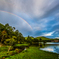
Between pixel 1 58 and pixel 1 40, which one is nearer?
pixel 1 58

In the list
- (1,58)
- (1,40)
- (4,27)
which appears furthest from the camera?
(4,27)

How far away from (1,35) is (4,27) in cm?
1397

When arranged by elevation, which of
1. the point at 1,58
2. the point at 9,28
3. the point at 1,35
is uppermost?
the point at 9,28

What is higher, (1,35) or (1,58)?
(1,35)

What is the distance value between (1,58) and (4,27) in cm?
6884

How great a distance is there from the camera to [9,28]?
298 ft

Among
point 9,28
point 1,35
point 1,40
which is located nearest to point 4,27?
point 9,28

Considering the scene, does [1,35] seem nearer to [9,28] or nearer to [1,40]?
[1,40]

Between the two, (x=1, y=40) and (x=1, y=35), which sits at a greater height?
(x=1, y=35)

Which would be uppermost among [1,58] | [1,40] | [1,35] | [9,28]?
[9,28]

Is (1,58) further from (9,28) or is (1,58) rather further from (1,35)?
(9,28)

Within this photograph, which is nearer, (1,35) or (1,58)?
(1,58)

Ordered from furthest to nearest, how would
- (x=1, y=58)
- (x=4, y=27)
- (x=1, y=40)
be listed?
(x=4, y=27) → (x=1, y=40) → (x=1, y=58)

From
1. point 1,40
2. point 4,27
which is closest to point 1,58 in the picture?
point 1,40
